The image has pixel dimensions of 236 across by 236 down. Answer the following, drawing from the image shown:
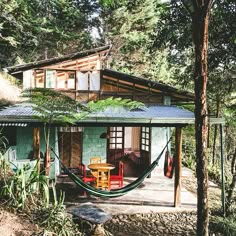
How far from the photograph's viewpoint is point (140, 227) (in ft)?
20.6

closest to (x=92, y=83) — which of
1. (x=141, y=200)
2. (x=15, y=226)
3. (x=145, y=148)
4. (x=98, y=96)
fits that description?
(x=98, y=96)

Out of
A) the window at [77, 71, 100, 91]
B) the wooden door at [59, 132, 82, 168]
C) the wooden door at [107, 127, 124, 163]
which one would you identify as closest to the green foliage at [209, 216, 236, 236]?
the wooden door at [107, 127, 124, 163]

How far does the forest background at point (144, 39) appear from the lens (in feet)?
29.1

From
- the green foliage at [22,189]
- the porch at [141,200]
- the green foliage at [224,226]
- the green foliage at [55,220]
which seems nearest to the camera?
the green foliage at [55,220]

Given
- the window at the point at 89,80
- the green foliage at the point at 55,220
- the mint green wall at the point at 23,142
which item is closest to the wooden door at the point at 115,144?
the window at the point at 89,80

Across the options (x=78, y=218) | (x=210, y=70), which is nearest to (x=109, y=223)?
(x=78, y=218)

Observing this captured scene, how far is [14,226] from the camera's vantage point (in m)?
4.19

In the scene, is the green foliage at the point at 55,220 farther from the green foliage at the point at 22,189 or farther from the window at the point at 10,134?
the window at the point at 10,134

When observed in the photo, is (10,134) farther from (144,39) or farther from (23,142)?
(144,39)

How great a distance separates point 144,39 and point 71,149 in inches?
476

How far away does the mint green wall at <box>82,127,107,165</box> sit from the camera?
452 inches

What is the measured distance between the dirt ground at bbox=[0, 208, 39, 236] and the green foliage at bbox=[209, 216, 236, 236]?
380 cm

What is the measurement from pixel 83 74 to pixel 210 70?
4.71m

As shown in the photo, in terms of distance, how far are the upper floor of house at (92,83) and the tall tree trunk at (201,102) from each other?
25.1ft
